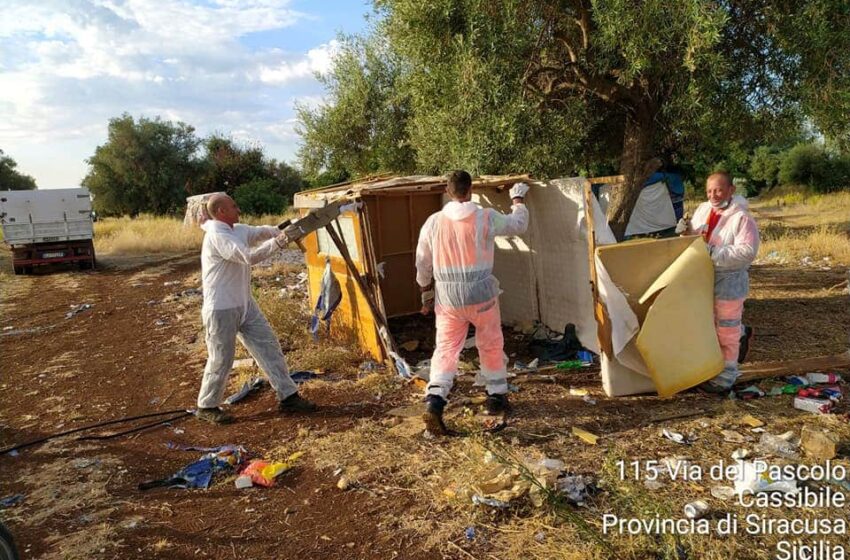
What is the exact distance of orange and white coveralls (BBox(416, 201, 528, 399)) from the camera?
14.6 feet

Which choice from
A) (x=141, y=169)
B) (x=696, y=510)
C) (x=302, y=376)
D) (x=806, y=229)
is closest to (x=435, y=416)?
(x=696, y=510)

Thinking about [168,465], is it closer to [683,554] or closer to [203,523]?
[203,523]

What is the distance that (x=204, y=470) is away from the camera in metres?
4.18

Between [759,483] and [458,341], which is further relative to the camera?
[458,341]

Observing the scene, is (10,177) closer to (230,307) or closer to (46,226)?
(46,226)

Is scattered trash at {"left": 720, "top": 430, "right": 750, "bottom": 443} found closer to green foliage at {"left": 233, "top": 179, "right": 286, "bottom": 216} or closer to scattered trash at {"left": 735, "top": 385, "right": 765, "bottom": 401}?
scattered trash at {"left": 735, "top": 385, "right": 765, "bottom": 401}

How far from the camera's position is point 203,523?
3.52m

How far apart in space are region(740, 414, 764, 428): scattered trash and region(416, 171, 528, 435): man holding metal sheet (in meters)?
1.87

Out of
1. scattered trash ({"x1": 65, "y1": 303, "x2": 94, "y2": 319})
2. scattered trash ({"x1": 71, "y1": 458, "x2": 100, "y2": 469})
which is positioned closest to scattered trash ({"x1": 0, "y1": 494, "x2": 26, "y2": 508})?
scattered trash ({"x1": 71, "y1": 458, "x2": 100, "y2": 469})

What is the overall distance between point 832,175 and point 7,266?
1471 inches

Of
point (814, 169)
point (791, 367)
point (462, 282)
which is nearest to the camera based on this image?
point (462, 282)

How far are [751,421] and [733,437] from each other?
0.34 meters

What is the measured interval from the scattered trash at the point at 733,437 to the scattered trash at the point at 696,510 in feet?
3.32

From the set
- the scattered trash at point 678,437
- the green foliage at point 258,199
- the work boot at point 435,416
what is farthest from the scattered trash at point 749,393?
the green foliage at point 258,199
